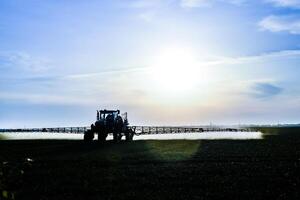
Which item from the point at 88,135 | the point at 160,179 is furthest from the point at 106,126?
the point at 160,179

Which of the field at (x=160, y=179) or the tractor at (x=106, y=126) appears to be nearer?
the field at (x=160, y=179)

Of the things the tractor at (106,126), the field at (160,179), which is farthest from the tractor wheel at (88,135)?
the field at (160,179)

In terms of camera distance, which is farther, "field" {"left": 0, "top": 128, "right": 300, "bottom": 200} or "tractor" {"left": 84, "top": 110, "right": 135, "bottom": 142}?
"tractor" {"left": 84, "top": 110, "right": 135, "bottom": 142}

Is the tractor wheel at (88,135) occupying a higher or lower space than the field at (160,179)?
higher

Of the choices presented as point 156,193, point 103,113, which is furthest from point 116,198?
point 103,113

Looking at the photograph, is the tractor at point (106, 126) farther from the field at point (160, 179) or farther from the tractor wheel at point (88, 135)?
the field at point (160, 179)

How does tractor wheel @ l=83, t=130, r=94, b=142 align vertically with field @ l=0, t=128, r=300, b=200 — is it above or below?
above

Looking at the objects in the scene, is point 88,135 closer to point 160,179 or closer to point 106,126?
point 106,126

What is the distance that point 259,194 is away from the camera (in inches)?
721

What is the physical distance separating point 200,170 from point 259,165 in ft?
14.3

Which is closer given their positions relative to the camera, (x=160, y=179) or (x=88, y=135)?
(x=160, y=179)

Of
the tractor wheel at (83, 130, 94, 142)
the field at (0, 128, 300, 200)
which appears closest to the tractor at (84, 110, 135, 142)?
the tractor wheel at (83, 130, 94, 142)

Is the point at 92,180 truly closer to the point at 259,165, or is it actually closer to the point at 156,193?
the point at 156,193

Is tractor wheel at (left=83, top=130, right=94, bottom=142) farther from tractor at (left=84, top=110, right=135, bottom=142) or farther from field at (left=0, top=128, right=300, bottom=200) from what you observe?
field at (left=0, top=128, right=300, bottom=200)
